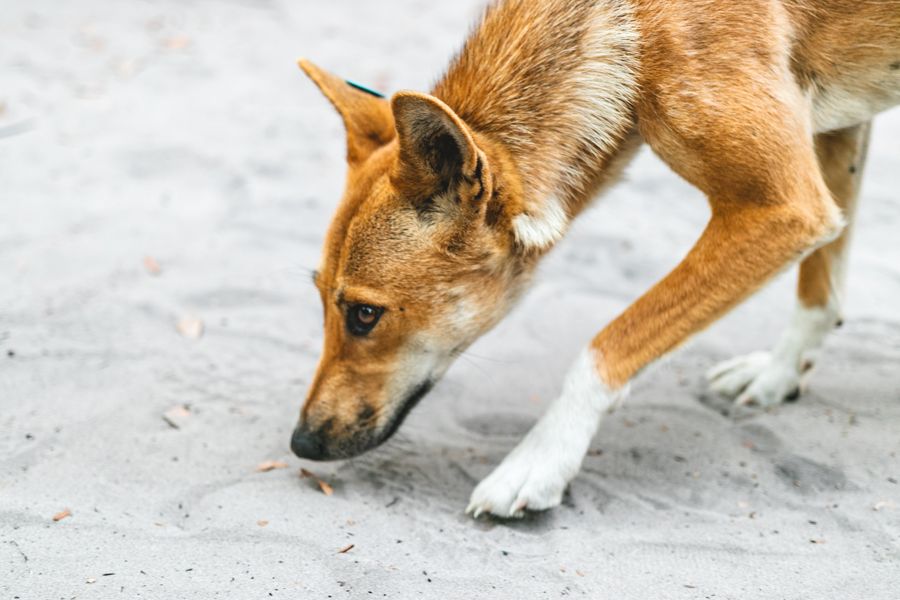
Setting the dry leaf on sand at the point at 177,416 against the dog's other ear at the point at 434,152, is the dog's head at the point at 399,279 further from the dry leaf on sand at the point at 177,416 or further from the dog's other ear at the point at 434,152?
the dry leaf on sand at the point at 177,416

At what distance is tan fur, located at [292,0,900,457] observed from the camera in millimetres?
3133

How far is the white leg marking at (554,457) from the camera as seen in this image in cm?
334

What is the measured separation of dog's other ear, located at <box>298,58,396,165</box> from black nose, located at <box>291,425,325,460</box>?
3.52 feet

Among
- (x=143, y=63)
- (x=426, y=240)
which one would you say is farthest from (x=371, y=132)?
(x=143, y=63)

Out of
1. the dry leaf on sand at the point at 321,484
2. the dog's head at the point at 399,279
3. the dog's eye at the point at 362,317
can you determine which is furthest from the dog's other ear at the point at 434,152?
the dry leaf on sand at the point at 321,484

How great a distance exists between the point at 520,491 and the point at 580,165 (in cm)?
121

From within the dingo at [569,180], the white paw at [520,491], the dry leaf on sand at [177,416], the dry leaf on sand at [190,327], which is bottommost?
the dry leaf on sand at [190,327]

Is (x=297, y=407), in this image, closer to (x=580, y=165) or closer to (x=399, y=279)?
(x=399, y=279)

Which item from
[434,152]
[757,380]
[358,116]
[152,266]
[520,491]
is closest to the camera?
[434,152]

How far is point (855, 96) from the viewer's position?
3498 millimetres

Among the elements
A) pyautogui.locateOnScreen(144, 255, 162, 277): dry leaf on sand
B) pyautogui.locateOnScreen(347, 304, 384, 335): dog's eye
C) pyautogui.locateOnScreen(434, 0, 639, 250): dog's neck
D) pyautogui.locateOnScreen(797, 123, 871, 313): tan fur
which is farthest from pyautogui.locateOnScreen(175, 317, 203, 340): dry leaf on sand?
pyautogui.locateOnScreen(797, 123, 871, 313): tan fur

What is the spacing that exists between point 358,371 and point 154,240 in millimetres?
2365

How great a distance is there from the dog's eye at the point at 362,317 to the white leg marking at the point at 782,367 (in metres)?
1.75

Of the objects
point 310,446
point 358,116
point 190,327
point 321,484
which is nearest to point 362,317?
point 310,446
